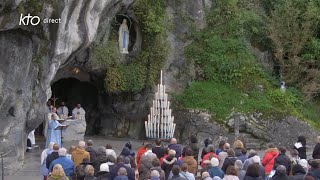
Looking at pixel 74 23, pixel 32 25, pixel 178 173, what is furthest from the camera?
pixel 74 23

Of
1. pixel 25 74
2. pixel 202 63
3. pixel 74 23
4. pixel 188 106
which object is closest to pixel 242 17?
pixel 202 63

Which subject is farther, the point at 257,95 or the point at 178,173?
the point at 257,95

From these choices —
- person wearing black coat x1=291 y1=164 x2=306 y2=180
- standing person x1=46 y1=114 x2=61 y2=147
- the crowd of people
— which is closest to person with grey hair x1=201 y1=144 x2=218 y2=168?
the crowd of people

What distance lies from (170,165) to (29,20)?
6716mm

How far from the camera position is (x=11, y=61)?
19391mm

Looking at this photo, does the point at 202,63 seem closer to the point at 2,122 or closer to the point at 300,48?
the point at 300,48

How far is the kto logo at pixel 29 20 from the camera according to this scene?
18.6m

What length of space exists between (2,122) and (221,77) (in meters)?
11.4

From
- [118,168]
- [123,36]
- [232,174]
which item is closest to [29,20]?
[118,168]

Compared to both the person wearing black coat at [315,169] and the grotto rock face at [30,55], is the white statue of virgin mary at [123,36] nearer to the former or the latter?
the grotto rock face at [30,55]

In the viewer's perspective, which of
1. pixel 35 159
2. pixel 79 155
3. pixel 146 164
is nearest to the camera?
pixel 146 164

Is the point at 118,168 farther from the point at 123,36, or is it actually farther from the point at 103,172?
the point at 123,36

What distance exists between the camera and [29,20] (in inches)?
744

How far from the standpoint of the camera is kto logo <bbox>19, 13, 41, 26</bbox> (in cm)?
1861
